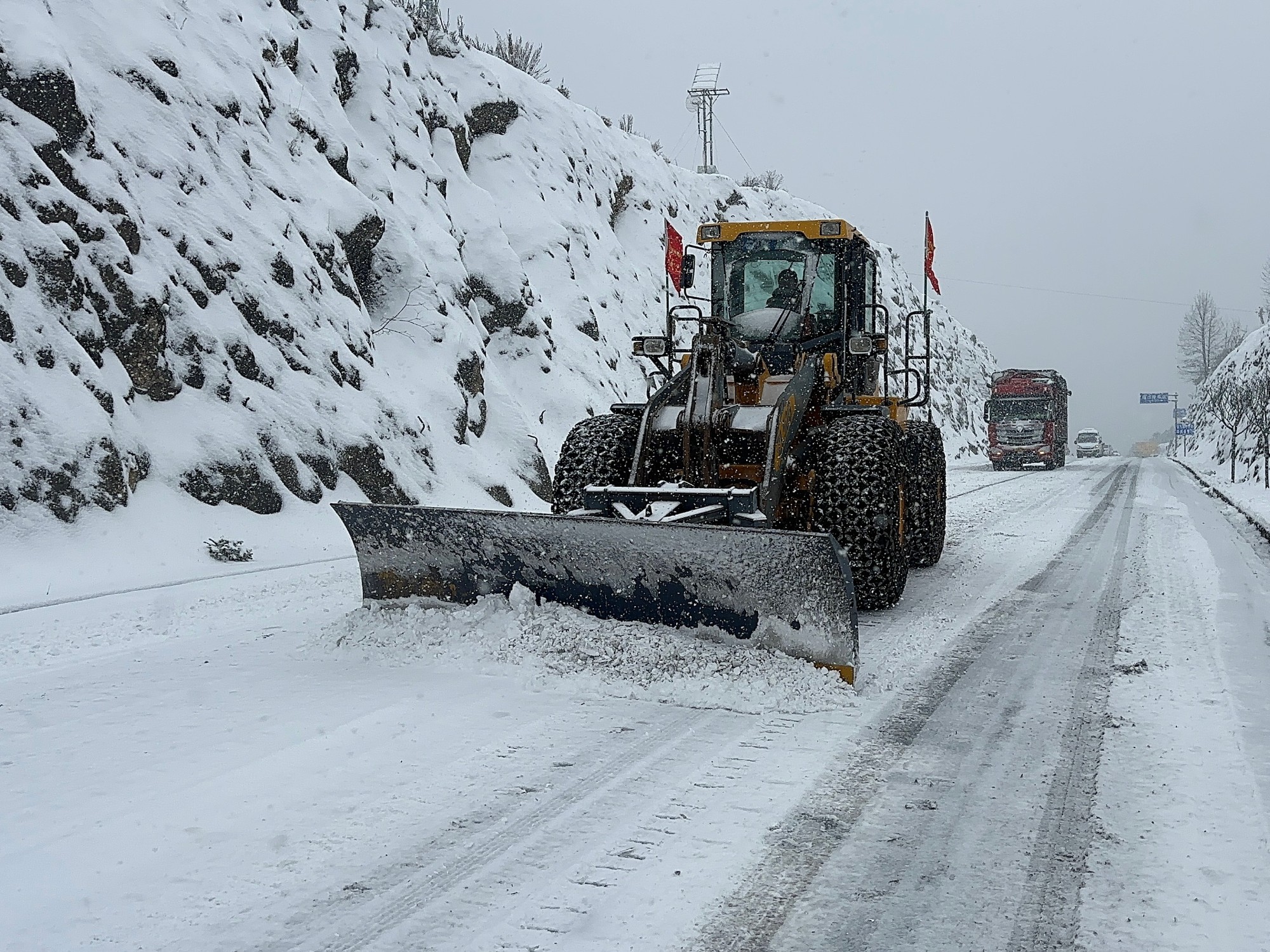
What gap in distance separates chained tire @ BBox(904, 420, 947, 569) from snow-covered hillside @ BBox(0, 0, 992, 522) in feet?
18.6

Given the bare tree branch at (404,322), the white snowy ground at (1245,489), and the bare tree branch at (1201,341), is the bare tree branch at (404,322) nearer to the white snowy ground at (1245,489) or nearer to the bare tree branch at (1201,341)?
the white snowy ground at (1245,489)

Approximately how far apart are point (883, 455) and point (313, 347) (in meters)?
7.85

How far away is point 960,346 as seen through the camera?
2283 inches

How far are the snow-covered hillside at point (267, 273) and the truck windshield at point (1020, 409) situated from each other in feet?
58.3

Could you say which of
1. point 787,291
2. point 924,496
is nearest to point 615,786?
point 787,291

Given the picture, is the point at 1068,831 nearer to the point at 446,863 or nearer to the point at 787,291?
the point at 446,863

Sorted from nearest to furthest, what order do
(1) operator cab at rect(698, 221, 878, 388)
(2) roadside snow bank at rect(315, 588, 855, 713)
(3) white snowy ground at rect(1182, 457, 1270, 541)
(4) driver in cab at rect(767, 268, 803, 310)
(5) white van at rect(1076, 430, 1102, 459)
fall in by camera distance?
(2) roadside snow bank at rect(315, 588, 855, 713) → (1) operator cab at rect(698, 221, 878, 388) → (4) driver in cab at rect(767, 268, 803, 310) → (3) white snowy ground at rect(1182, 457, 1270, 541) → (5) white van at rect(1076, 430, 1102, 459)

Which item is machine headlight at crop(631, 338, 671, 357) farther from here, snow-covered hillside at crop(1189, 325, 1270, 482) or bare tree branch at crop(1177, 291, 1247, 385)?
bare tree branch at crop(1177, 291, 1247, 385)

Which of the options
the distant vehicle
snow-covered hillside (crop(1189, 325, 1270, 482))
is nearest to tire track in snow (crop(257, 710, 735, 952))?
snow-covered hillside (crop(1189, 325, 1270, 482))

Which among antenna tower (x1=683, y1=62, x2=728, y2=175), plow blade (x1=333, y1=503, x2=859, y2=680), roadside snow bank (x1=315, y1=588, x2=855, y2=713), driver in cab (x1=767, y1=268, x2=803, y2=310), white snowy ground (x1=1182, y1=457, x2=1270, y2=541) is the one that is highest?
antenna tower (x1=683, y1=62, x2=728, y2=175)

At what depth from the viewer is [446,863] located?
9.28 feet

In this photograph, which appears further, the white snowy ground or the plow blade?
the white snowy ground

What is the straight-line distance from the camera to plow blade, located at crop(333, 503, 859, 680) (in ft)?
14.5

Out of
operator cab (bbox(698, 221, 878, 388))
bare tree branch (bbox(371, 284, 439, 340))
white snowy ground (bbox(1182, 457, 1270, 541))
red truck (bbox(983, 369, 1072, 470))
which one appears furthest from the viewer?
red truck (bbox(983, 369, 1072, 470))
